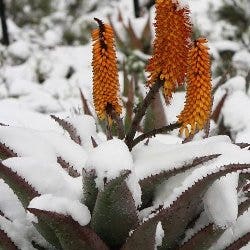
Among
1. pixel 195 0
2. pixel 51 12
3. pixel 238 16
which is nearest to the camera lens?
pixel 238 16

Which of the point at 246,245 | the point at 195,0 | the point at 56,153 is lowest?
the point at 246,245

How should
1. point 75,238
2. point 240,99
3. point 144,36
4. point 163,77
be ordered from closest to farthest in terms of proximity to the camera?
point 75,238 < point 163,77 < point 240,99 < point 144,36

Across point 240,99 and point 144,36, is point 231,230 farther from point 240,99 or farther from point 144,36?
point 144,36

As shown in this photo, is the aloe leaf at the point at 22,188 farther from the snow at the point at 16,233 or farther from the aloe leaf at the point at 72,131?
the aloe leaf at the point at 72,131

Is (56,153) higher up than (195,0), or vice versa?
(195,0)

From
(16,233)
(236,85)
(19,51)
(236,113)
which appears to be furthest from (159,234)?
(19,51)

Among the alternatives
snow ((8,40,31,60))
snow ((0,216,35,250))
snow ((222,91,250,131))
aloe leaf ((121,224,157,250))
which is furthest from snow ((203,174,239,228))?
snow ((8,40,31,60))

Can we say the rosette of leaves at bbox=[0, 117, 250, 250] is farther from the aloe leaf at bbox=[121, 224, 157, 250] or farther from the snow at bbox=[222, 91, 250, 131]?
the snow at bbox=[222, 91, 250, 131]

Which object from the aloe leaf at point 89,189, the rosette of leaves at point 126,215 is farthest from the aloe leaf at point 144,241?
the aloe leaf at point 89,189

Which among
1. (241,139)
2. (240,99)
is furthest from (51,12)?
(241,139)
